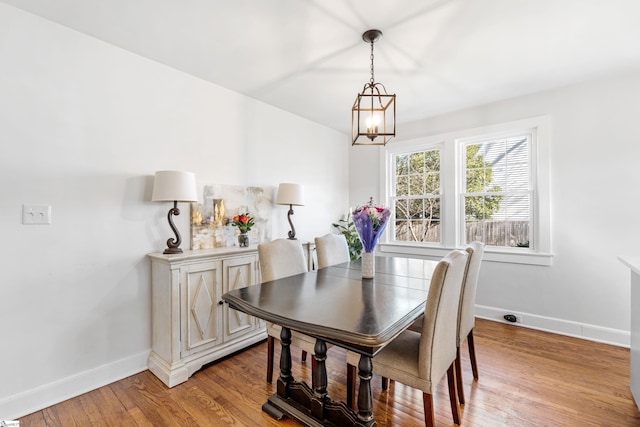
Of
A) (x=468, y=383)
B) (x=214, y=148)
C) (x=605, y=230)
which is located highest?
(x=214, y=148)

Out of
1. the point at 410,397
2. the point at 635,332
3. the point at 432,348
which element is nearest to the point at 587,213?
the point at 635,332

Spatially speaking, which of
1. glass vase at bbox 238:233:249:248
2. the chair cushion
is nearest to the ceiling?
glass vase at bbox 238:233:249:248

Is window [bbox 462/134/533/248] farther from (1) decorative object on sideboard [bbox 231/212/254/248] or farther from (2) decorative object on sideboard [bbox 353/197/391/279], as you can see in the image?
(1) decorative object on sideboard [bbox 231/212/254/248]

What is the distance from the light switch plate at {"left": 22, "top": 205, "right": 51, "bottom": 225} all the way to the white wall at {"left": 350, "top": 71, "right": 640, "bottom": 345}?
328cm

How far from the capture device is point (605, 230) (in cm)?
283

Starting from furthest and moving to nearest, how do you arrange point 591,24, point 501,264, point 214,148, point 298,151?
point 298,151 < point 501,264 < point 214,148 < point 591,24

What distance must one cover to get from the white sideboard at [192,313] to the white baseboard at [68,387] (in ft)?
0.46

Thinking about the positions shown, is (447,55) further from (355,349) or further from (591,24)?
(355,349)

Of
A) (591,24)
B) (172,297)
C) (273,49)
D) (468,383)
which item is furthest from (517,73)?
(172,297)

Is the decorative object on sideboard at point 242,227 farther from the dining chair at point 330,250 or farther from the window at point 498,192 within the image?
the window at point 498,192

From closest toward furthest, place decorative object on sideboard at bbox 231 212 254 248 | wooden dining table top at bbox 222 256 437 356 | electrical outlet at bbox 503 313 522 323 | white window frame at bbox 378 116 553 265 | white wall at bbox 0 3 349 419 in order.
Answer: wooden dining table top at bbox 222 256 437 356, white wall at bbox 0 3 349 419, decorative object on sideboard at bbox 231 212 254 248, white window frame at bbox 378 116 553 265, electrical outlet at bbox 503 313 522 323

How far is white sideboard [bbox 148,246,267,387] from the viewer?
7.25ft

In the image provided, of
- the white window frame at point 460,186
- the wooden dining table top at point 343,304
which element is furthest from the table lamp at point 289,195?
the white window frame at point 460,186

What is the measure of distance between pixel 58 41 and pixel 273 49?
1.49 meters
